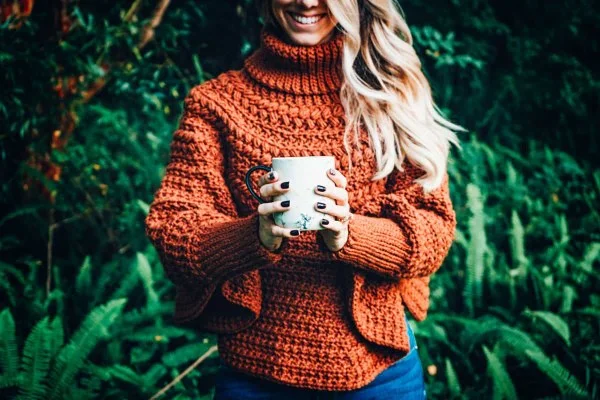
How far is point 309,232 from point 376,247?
22cm

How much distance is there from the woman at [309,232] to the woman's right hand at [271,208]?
209 mm

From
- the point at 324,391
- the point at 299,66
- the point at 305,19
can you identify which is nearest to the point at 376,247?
the point at 324,391

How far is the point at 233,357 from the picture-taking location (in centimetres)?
171

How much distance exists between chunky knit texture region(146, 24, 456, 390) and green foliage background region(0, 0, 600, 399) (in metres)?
1.30

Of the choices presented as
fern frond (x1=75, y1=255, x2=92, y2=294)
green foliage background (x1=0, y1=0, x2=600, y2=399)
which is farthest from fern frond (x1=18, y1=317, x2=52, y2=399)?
fern frond (x1=75, y1=255, x2=92, y2=294)

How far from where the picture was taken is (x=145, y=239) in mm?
3652

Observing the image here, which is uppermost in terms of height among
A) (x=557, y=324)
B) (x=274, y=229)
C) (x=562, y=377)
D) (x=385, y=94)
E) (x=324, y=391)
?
(x=385, y=94)

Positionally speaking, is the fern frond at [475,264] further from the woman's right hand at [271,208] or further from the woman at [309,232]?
the woman's right hand at [271,208]

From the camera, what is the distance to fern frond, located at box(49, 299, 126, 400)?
8.48ft

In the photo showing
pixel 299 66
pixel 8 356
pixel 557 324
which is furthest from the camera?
pixel 557 324

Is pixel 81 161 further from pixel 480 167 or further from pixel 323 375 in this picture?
pixel 480 167

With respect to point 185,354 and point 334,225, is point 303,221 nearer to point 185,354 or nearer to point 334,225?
point 334,225

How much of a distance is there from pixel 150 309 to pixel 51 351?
1.91 feet

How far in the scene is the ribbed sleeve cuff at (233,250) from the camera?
1.47 m
